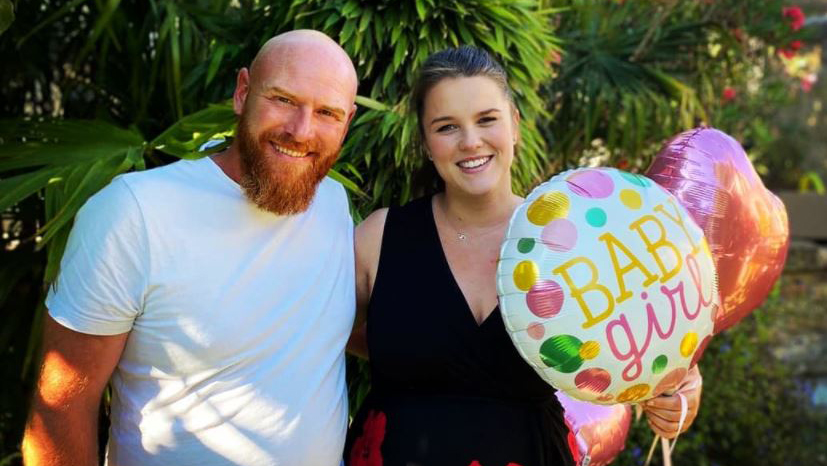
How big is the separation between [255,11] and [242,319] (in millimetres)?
1471

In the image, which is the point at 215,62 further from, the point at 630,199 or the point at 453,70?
the point at 630,199

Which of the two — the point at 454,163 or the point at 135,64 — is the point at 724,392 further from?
the point at 135,64

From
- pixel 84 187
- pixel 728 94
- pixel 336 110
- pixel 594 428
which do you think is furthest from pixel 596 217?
pixel 728 94

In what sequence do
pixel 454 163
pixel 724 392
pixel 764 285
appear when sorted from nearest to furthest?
pixel 454 163, pixel 764 285, pixel 724 392

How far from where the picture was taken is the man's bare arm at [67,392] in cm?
170

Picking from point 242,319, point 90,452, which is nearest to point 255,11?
point 242,319

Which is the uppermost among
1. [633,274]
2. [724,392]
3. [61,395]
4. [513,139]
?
[513,139]

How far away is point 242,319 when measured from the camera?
5.89 ft

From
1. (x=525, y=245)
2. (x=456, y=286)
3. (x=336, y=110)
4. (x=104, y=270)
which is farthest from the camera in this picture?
(x=456, y=286)

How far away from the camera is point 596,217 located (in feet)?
5.77

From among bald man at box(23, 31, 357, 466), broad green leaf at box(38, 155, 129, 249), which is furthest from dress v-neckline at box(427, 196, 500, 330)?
broad green leaf at box(38, 155, 129, 249)

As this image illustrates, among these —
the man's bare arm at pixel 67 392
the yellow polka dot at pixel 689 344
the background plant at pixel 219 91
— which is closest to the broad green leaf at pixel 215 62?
the background plant at pixel 219 91

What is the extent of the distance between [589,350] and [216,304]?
0.77 meters

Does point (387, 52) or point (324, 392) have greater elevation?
point (387, 52)
